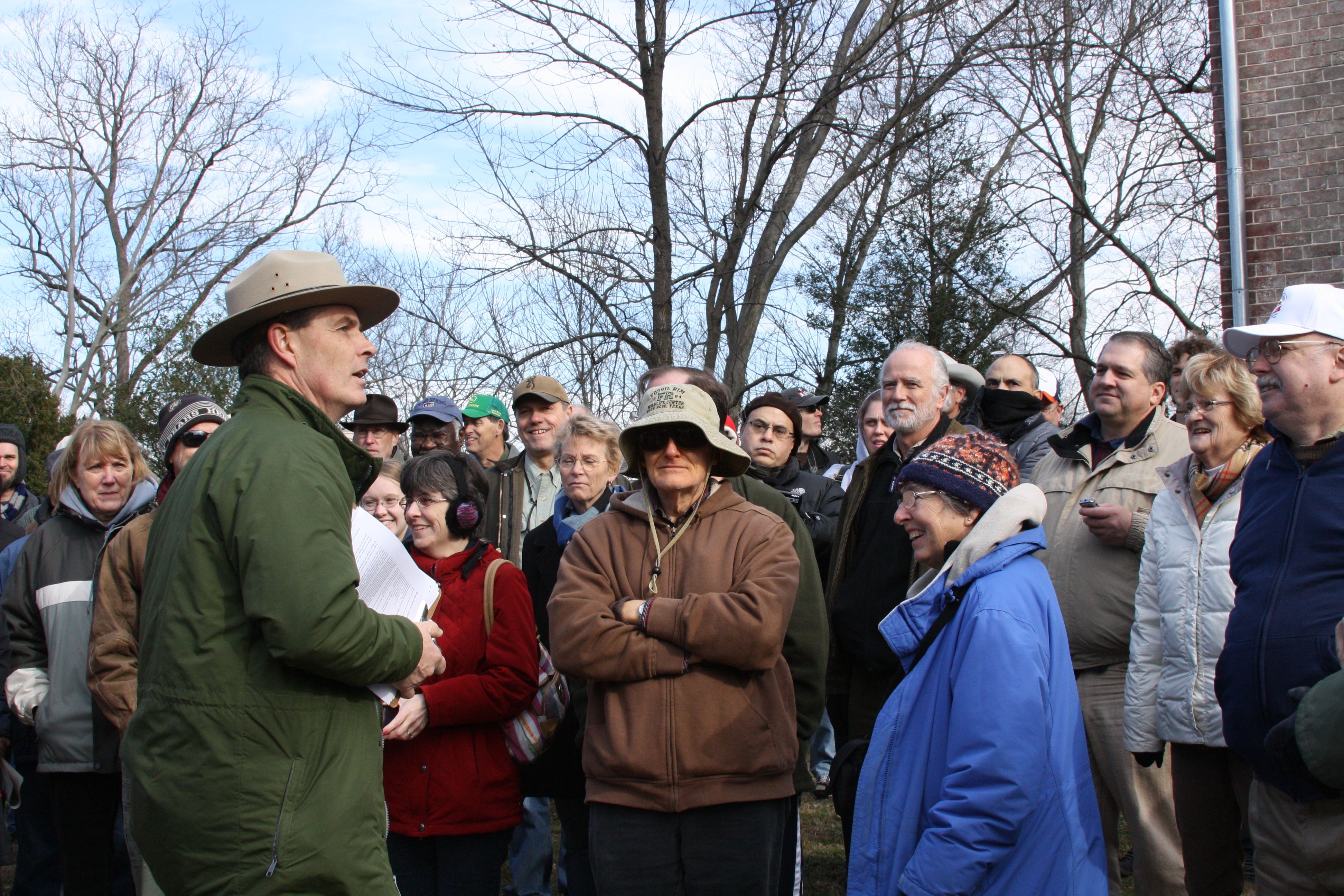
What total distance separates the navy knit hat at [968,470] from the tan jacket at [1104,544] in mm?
1436

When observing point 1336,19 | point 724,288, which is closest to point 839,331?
point 724,288

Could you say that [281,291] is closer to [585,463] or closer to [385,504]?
[585,463]

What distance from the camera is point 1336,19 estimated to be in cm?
831

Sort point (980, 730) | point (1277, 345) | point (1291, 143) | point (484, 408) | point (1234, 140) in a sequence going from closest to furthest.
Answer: point (980, 730)
point (1277, 345)
point (484, 408)
point (1291, 143)
point (1234, 140)

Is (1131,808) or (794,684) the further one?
(1131,808)

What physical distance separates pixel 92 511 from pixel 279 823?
2968 mm

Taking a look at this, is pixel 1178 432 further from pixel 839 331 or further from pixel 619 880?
pixel 839 331

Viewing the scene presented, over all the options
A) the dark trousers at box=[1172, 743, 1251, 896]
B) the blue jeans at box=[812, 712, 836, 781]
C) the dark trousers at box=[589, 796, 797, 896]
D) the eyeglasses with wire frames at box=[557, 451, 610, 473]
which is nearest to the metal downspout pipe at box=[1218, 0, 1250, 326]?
the blue jeans at box=[812, 712, 836, 781]

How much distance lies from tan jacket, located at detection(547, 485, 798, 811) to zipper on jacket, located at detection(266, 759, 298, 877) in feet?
3.32

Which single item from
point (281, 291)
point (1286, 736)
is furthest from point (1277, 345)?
point (281, 291)

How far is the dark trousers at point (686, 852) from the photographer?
2990 mm

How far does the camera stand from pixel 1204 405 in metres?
3.68

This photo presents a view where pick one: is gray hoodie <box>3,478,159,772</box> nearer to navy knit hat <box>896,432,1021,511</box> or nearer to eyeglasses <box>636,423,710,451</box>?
eyeglasses <box>636,423,710,451</box>

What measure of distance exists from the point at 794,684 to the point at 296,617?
1862 millimetres
